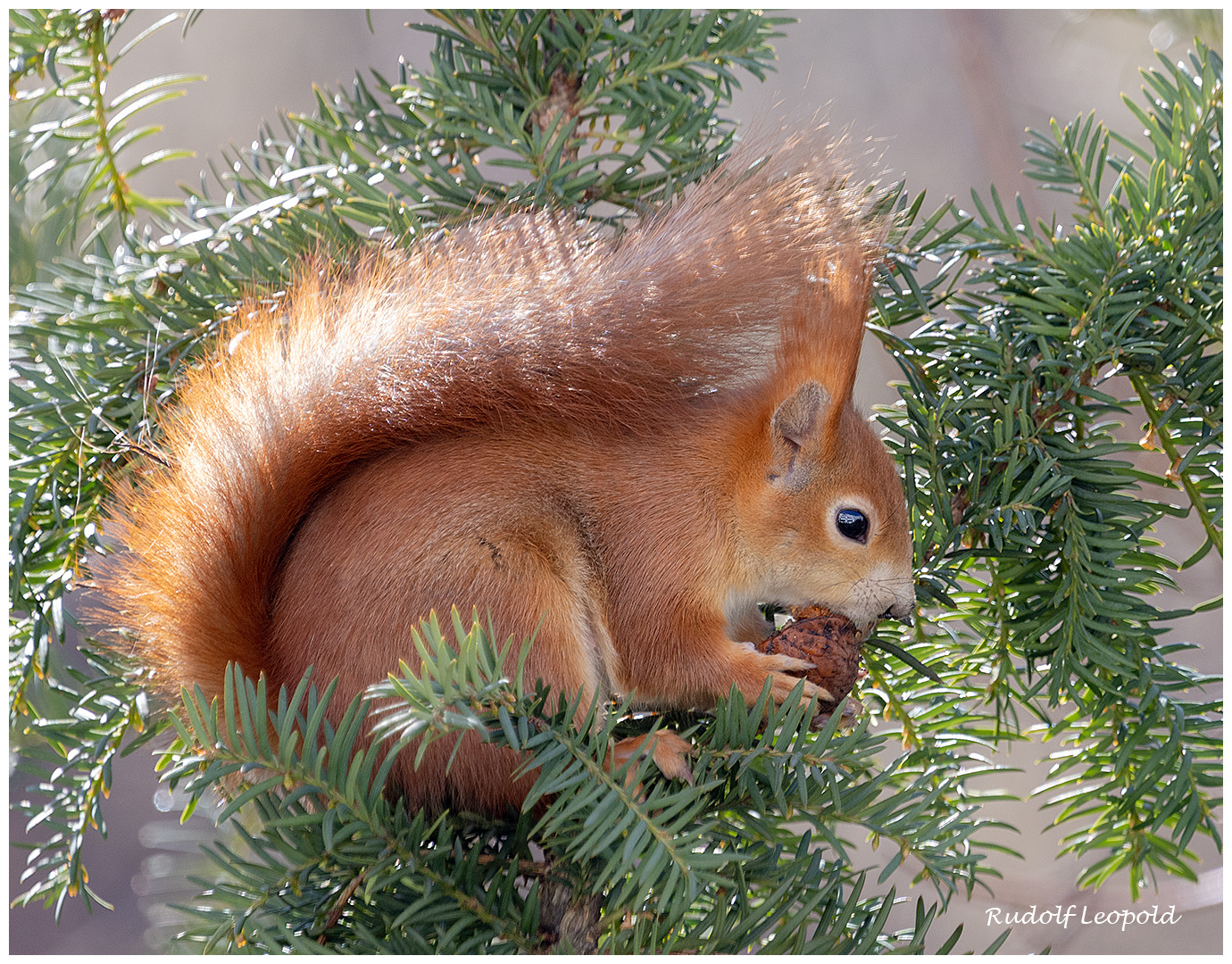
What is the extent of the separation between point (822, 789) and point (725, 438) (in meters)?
0.37

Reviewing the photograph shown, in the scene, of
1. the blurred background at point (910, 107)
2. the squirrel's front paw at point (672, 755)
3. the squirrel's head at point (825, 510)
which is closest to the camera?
the squirrel's front paw at point (672, 755)

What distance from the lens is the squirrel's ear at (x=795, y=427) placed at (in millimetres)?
762

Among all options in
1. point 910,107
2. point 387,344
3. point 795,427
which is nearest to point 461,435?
point 387,344

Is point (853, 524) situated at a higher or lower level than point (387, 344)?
lower

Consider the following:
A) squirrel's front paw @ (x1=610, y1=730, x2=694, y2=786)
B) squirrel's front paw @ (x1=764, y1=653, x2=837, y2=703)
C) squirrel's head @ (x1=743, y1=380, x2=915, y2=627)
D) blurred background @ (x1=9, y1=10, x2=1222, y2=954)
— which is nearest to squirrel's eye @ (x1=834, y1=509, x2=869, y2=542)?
squirrel's head @ (x1=743, y1=380, x2=915, y2=627)

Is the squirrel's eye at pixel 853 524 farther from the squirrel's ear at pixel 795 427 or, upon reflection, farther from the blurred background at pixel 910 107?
the blurred background at pixel 910 107

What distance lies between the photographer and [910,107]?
2279 mm

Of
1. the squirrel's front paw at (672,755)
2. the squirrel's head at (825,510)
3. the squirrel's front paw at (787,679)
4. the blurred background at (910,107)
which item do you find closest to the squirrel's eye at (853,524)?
the squirrel's head at (825,510)

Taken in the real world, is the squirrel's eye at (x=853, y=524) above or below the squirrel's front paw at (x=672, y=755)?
above

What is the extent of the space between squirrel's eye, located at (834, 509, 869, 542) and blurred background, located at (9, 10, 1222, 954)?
56cm

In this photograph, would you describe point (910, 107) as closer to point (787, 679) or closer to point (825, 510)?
point (825, 510)

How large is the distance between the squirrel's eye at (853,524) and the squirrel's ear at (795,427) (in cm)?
4

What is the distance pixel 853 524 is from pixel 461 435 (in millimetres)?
318

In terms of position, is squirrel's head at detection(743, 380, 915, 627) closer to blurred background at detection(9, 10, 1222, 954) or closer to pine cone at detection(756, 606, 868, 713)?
pine cone at detection(756, 606, 868, 713)
